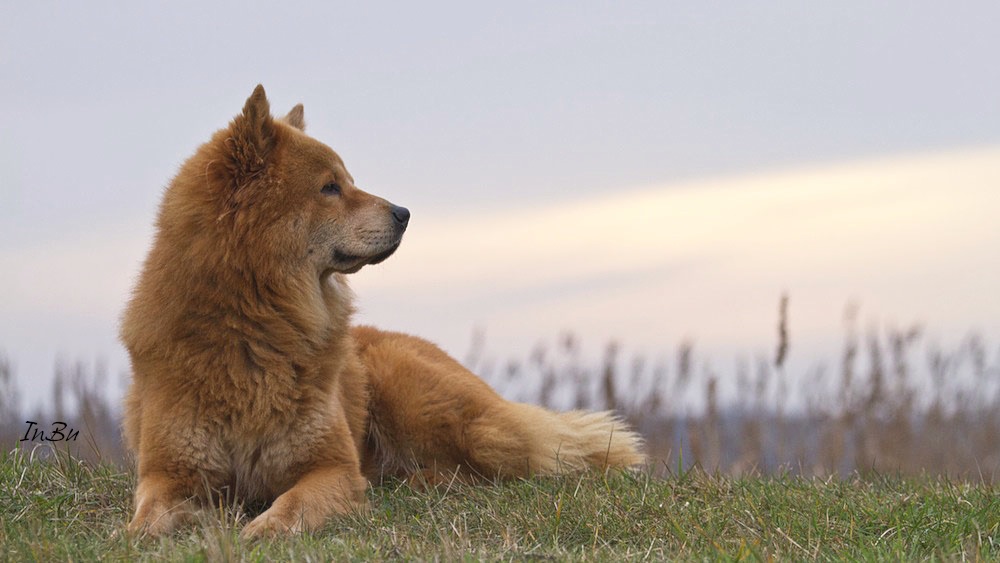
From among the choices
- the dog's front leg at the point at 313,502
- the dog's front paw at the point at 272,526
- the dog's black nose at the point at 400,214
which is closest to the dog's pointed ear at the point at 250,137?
the dog's black nose at the point at 400,214

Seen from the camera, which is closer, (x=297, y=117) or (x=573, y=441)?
(x=297, y=117)

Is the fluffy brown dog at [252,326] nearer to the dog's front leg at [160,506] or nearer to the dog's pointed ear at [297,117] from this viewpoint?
the dog's front leg at [160,506]

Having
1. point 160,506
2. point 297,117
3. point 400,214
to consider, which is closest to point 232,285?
point 400,214

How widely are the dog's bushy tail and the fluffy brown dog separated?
110 centimetres

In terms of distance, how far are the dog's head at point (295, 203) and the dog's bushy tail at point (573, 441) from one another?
54.5 inches

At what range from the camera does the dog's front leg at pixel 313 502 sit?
415cm

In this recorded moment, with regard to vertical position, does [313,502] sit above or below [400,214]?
below

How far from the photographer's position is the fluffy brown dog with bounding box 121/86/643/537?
14.8 ft

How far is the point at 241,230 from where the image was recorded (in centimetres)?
456

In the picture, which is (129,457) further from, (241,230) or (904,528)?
(904,528)

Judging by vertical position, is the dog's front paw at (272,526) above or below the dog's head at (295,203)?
below

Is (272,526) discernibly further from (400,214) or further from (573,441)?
(573,441)

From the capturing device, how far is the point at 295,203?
4660mm

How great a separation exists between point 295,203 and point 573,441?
2091mm
